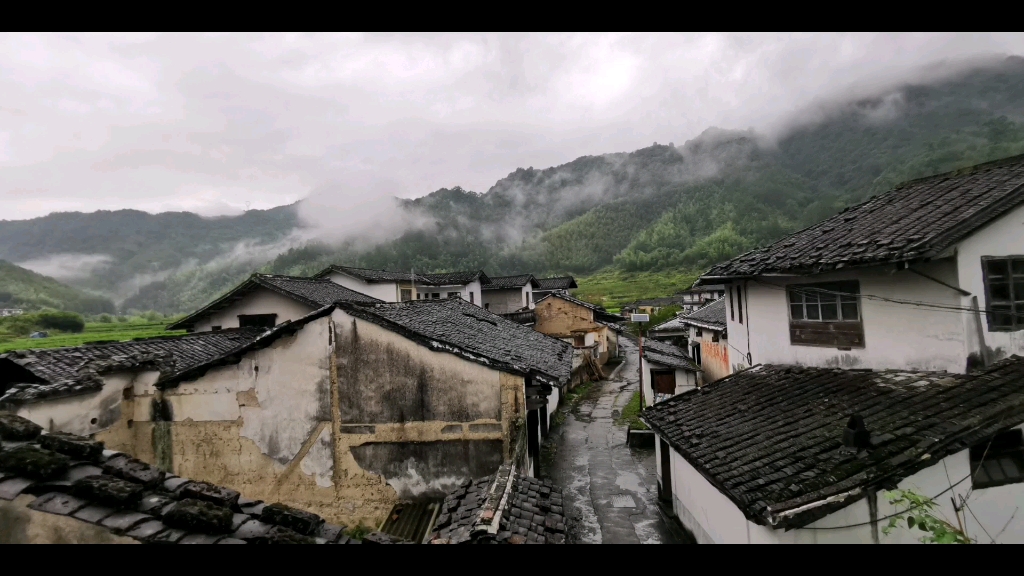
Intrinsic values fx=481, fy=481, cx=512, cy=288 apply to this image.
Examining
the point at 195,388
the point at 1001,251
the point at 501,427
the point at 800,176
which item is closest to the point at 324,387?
the point at 195,388

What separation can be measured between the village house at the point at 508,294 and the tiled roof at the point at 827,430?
37086 millimetres

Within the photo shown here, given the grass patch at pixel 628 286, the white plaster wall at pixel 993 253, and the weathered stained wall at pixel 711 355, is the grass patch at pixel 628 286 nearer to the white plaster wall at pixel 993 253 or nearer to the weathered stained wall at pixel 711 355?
the weathered stained wall at pixel 711 355

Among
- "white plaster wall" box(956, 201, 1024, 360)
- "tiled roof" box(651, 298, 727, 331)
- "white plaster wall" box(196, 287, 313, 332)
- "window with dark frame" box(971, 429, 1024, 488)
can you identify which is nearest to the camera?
→ "window with dark frame" box(971, 429, 1024, 488)

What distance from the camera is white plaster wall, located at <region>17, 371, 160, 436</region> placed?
927 centimetres

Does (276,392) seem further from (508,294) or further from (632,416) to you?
(508,294)

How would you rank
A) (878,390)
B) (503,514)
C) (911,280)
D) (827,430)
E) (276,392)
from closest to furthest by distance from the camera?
(503,514) < (827,430) < (878,390) < (911,280) < (276,392)

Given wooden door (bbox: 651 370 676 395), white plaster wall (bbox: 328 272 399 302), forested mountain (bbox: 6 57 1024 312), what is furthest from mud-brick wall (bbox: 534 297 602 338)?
forested mountain (bbox: 6 57 1024 312)

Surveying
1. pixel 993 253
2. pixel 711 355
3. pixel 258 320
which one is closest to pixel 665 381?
pixel 711 355

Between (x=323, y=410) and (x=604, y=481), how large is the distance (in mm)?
9088

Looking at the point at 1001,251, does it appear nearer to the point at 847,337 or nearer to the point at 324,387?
the point at 847,337

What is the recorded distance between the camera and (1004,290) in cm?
866

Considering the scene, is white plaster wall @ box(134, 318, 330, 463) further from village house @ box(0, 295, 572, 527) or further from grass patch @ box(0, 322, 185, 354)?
grass patch @ box(0, 322, 185, 354)

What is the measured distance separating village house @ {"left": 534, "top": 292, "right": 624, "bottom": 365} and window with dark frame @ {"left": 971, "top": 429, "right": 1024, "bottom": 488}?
104 ft

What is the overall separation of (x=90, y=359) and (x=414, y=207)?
11655cm
